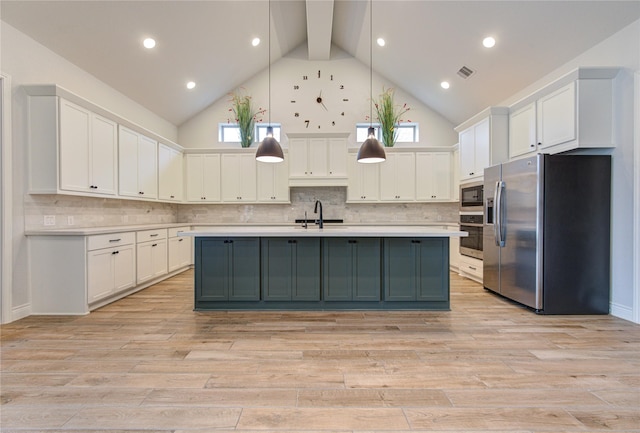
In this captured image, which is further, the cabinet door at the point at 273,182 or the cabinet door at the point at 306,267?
the cabinet door at the point at 273,182

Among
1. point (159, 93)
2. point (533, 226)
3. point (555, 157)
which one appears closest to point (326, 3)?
point (159, 93)

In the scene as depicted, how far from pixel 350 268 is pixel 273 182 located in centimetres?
340

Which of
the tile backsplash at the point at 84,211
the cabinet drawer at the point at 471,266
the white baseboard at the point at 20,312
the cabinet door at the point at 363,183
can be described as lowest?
the white baseboard at the point at 20,312

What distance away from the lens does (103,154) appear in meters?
4.07

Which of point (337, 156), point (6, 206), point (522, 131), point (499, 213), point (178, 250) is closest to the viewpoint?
point (6, 206)

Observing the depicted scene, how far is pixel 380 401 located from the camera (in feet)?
6.15

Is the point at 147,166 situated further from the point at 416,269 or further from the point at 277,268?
the point at 416,269

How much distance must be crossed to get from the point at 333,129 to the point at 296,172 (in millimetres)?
1325

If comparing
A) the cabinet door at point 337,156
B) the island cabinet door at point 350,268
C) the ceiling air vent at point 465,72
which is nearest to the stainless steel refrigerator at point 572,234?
the island cabinet door at point 350,268

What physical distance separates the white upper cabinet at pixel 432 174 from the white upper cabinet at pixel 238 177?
335 cm

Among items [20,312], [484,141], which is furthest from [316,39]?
[20,312]

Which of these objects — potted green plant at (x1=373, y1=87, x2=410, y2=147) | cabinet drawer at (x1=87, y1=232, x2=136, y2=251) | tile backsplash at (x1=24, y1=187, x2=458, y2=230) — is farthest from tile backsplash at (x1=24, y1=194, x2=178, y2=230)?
potted green plant at (x1=373, y1=87, x2=410, y2=147)

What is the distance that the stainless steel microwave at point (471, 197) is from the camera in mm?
4840

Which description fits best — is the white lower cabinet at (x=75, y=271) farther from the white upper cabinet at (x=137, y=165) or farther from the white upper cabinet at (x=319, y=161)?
the white upper cabinet at (x=319, y=161)
